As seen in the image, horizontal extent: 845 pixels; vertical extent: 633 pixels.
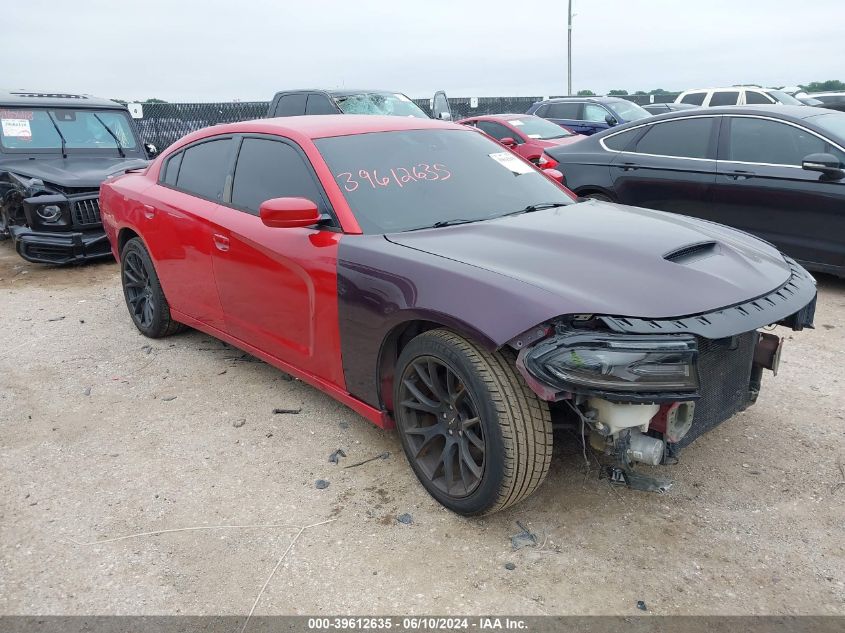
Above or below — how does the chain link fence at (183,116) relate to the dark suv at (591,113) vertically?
above

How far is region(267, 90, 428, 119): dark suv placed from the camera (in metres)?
9.75

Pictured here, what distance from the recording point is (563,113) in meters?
14.3

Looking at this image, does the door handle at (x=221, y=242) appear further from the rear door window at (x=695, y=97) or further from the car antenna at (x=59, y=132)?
the rear door window at (x=695, y=97)

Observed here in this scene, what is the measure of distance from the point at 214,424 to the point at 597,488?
2087 millimetres

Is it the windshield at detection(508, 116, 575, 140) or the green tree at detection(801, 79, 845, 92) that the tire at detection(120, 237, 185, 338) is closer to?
the windshield at detection(508, 116, 575, 140)

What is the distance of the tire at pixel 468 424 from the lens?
8.08ft

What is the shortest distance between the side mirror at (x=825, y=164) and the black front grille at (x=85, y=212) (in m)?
6.88

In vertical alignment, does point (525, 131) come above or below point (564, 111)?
below

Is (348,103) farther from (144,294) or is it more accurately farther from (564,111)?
(564,111)

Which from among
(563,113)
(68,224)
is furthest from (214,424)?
(563,113)

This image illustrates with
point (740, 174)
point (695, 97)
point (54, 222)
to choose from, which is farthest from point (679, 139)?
point (695, 97)

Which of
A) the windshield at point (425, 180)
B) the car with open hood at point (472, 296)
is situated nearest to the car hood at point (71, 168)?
the car with open hood at point (472, 296)

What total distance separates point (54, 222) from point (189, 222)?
4.03 m

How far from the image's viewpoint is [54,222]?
7.23 meters
